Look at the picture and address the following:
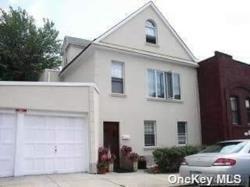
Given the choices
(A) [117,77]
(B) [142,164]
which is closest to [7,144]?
(B) [142,164]

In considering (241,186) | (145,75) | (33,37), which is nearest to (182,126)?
(145,75)

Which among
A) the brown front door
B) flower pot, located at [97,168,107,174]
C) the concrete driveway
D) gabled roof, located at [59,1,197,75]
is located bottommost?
the concrete driveway

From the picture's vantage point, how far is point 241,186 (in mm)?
9500

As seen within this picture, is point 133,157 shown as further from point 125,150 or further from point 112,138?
point 112,138

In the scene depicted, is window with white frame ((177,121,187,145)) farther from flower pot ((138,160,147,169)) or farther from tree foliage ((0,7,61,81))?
tree foliage ((0,7,61,81))

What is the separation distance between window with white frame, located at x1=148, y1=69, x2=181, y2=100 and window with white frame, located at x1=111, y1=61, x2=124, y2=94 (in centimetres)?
193

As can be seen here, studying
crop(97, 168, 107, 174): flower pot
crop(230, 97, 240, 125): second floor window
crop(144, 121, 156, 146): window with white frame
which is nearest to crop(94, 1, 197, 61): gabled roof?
crop(230, 97, 240, 125): second floor window

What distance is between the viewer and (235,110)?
21391 millimetres

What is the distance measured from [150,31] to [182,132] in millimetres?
6507

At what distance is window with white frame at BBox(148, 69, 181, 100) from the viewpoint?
19406 millimetres

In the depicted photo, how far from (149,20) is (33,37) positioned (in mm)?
14951

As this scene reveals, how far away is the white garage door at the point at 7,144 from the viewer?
12.6 m

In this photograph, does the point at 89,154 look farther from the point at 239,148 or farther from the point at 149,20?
the point at 149,20

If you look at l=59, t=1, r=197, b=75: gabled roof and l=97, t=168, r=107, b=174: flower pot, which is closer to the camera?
l=97, t=168, r=107, b=174: flower pot
